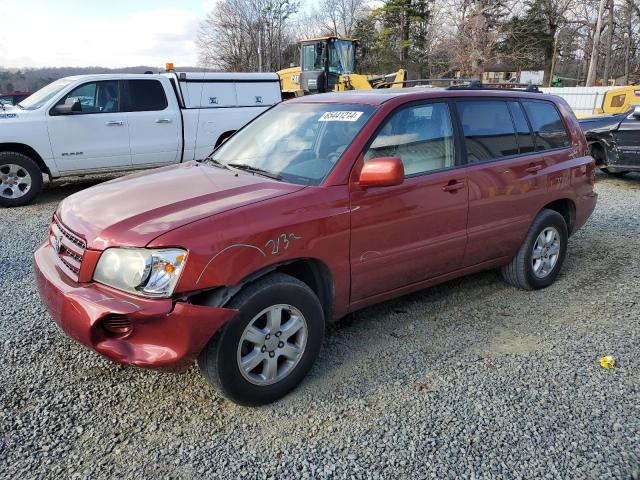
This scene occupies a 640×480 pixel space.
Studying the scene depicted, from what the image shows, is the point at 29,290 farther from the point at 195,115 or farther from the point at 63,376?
the point at 195,115

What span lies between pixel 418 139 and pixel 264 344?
181cm

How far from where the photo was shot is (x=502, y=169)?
163 inches

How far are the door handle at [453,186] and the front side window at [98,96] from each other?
6435mm

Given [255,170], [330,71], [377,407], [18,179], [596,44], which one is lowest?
[377,407]

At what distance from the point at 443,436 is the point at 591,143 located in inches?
372

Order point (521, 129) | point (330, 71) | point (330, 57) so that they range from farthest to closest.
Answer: point (330, 57), point (330, 71), point (521, 129)

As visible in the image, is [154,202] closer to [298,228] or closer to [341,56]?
[298,228]

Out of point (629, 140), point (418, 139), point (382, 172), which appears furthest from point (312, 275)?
point (629, 140)

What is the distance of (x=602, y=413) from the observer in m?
2.96

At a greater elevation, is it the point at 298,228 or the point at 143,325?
the point at 298,228

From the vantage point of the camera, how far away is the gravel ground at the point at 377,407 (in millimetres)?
2572

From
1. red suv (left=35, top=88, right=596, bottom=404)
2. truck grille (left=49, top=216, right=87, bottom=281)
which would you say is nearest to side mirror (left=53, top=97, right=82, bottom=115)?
red suv (left=35, top=88, right=596, bottom=404)

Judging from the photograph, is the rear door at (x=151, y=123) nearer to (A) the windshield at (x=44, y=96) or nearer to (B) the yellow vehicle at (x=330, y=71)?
(A) the windshield at (x=44, y=96)

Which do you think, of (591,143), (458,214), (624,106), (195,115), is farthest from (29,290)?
(624,106)
